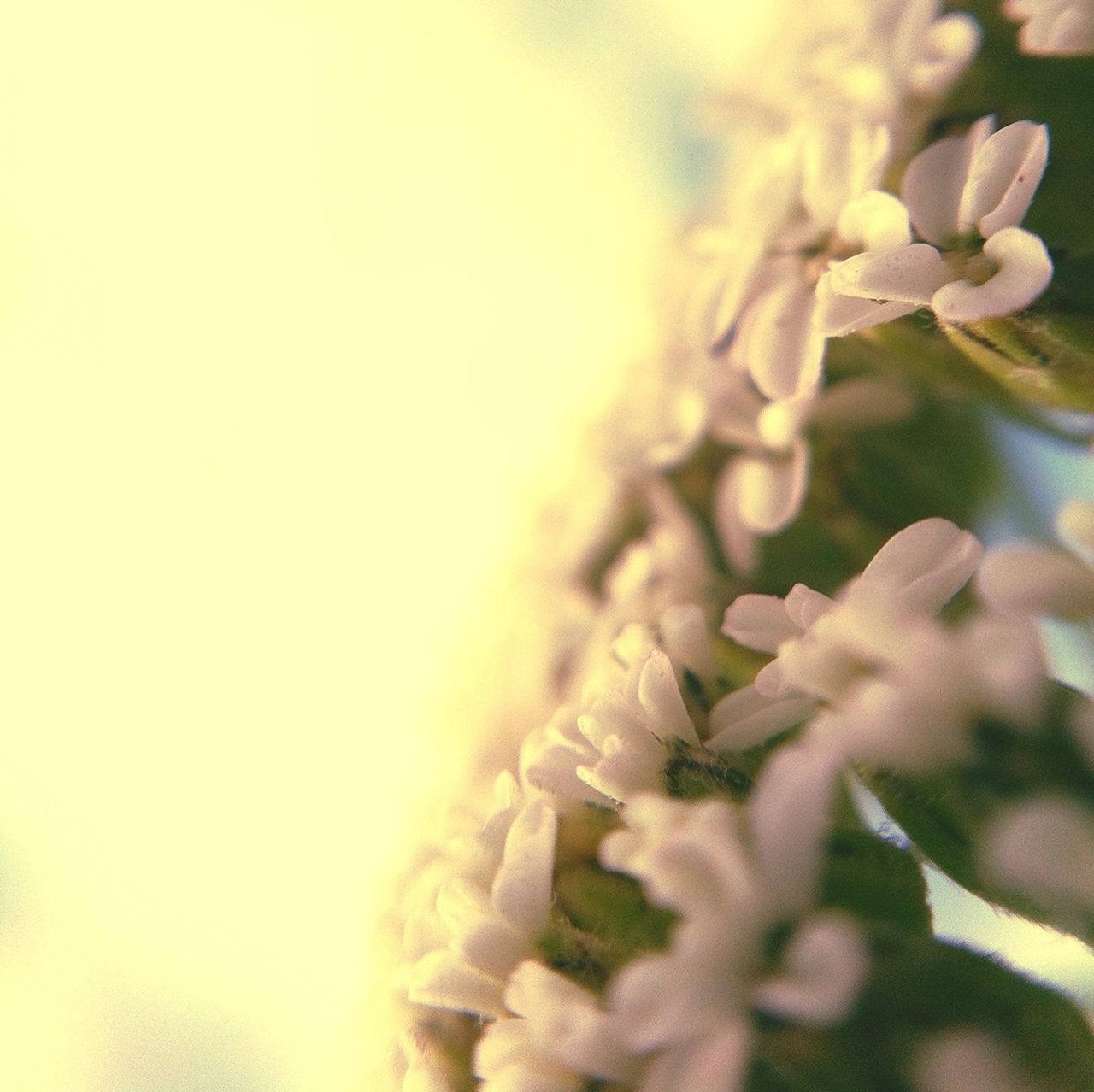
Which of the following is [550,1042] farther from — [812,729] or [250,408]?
[250,408]

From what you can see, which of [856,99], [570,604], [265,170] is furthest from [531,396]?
[856,99]

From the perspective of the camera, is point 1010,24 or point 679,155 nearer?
point 1010,24

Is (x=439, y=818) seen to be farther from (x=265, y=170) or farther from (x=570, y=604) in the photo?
(x=265, y=170)

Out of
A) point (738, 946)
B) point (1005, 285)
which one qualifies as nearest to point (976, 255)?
point (1005, 285)

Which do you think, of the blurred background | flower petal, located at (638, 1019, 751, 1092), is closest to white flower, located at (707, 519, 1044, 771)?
flower petal, located at (638, 1019, 751, 1092)

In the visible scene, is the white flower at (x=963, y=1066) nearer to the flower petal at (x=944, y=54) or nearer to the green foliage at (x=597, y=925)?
the green foliage at (x=597, y=925)

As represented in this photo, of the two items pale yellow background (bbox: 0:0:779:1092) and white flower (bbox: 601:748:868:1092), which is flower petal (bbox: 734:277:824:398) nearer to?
white flower (bbox: 601:748:868:1092)
